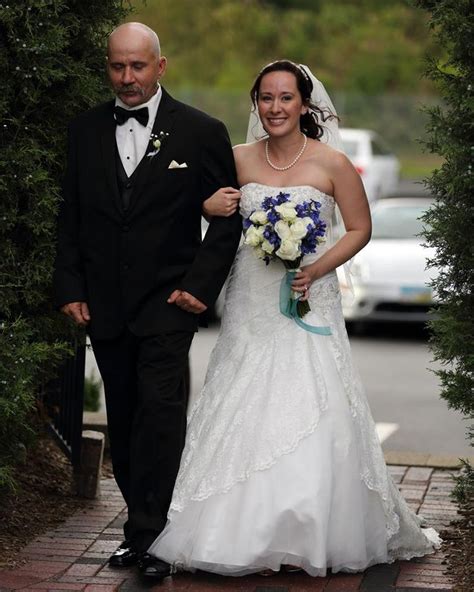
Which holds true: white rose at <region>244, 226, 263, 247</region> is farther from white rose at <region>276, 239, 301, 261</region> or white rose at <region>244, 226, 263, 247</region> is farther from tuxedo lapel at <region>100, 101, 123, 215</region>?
tuxedo lapel at <region>100, 101, 123, 215</region>

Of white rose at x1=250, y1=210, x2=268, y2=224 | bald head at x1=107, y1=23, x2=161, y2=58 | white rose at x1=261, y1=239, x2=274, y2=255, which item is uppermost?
bald head at x1=107, y1=23, x2=161, y2=58

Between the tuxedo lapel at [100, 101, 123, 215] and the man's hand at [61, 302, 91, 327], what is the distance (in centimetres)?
45

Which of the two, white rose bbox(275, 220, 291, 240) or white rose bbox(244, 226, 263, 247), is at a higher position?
white rose bbox(275, 220, 291, 240)

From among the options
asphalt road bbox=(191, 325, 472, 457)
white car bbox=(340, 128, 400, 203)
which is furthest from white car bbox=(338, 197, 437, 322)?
white car bbox=(340, 128, 400, 203)

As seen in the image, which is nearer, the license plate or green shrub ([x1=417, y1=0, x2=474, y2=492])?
green shrub ([x1=417, y1=0, x2=474, y2=492])

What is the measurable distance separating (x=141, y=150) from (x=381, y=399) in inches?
241

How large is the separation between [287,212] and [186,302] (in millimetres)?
558

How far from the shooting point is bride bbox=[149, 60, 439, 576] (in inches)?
212

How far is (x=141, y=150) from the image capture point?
18.7 feet

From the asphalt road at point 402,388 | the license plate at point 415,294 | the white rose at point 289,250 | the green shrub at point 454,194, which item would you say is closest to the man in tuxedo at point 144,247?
the white rose at point 289,250

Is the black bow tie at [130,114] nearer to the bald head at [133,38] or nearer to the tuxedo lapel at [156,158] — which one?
the tuxedo lapel at [156,158]

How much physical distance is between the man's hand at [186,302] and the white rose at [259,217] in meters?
0.41
